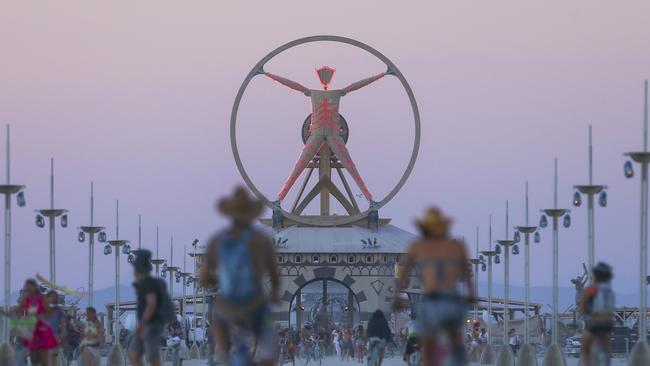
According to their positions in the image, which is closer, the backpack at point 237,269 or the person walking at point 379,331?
the backpack at point 237,269

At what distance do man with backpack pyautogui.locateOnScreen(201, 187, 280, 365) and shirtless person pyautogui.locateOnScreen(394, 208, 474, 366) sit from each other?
5.14 feet

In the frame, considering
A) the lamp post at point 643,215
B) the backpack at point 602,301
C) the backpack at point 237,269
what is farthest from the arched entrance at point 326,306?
the backpack at point 237,269

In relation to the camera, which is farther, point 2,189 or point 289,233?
point 289,233

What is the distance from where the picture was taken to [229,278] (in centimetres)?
1855

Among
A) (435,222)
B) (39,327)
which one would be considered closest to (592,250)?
(39,327)

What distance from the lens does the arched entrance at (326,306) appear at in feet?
383

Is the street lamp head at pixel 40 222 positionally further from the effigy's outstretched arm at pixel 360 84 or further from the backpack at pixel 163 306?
the effigy's outstretched arm at pixel 360 84

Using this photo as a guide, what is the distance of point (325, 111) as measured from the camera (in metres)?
113

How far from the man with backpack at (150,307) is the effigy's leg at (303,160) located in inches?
3462

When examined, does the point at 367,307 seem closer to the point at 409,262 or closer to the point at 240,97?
the point at 240,97

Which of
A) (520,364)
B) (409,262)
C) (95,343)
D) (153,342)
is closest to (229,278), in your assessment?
(409,262)

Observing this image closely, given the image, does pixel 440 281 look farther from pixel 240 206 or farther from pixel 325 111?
pixel 325 111

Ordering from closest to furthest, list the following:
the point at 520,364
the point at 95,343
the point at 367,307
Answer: the point at 95,343 → the point at 520,364 → the point at 367,307

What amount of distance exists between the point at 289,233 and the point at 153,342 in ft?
297
